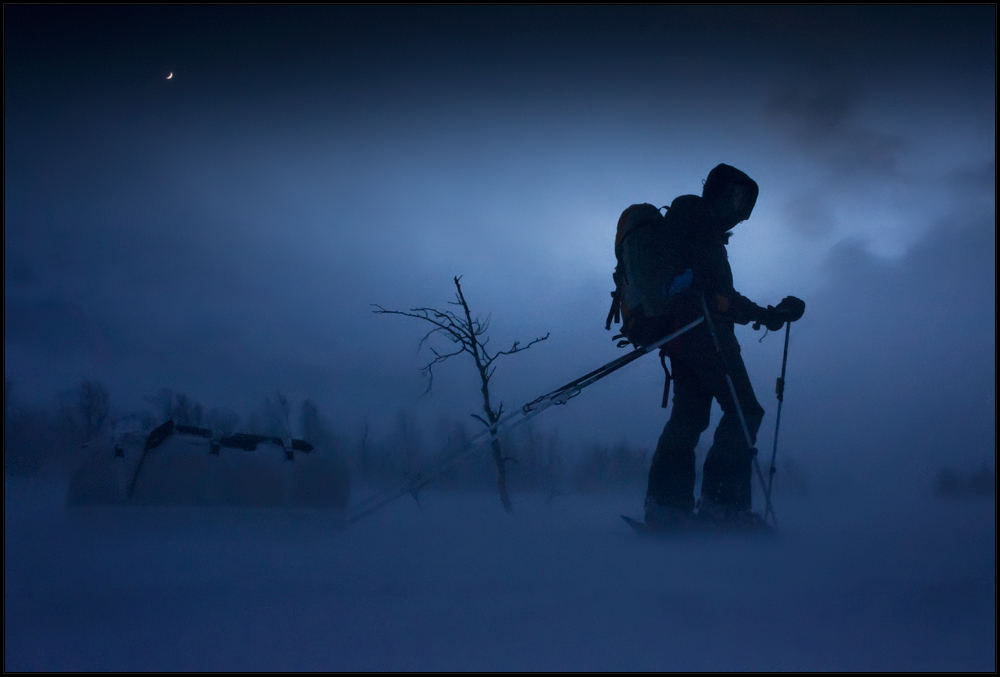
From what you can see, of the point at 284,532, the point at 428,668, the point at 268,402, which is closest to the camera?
the point at 428,668

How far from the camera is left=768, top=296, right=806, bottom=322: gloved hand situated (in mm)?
4352

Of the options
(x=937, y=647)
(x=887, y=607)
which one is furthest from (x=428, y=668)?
(x=887, y=607)

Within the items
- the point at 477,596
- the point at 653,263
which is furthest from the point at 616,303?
the point at 477,596

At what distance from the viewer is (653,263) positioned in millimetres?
4219

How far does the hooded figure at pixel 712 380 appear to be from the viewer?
4.10 meters

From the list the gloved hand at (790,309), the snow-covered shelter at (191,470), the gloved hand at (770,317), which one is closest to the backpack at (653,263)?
the gloved hand at (770,317)

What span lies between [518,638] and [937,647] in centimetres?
164

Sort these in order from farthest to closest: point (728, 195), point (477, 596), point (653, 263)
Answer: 1. point (728, 195)
2. point (653, 263)
3. point (477, 596)

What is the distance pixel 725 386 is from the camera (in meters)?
4.22

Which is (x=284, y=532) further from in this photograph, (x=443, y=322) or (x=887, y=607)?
(x=887, y=607)

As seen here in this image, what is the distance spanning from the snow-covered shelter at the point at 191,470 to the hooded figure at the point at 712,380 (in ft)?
9.81

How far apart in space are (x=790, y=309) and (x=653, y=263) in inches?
48.0

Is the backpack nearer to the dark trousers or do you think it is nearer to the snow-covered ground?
the dark trousers

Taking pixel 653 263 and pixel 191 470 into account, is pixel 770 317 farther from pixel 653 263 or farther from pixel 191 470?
pixel 191 470
